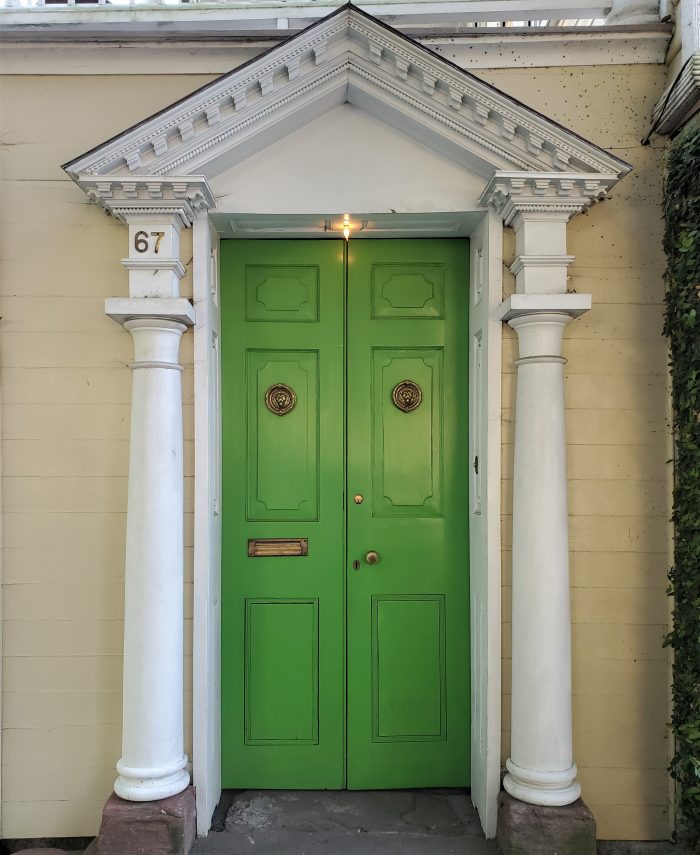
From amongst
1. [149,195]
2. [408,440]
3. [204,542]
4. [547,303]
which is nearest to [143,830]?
[204,542]

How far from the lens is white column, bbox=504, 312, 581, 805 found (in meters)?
2.70

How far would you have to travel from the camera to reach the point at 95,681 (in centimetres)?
297

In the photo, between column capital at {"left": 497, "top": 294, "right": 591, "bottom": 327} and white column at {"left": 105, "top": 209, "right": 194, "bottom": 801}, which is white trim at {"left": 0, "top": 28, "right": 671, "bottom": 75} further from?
column capital at {"left": 497, "top": 294, "right": 591, "bottom": 327}

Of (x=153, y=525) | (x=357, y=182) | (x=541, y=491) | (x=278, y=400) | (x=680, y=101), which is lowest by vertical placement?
(x=153, y=525)

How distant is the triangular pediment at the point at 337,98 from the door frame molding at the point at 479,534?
28 centimetres

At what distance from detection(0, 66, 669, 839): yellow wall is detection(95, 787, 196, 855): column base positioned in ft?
1.25

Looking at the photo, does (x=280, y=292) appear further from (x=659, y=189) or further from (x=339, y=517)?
(x=659, y=189)

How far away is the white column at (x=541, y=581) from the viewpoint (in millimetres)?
2699

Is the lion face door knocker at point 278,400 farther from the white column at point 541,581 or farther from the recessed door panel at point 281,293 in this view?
the white column at point 541,581

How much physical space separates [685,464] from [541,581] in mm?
833

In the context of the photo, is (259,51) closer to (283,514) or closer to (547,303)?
(547,303)

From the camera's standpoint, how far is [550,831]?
2.61 m

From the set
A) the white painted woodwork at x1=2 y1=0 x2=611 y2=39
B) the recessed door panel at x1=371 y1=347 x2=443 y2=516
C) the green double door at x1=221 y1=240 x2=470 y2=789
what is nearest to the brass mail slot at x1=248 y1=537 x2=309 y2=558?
the green double door at x1=221 y1=240 x2=470 y2=789

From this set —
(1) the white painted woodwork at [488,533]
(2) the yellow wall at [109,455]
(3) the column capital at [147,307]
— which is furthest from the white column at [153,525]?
(1) the white painted woodwork at [488,533]
